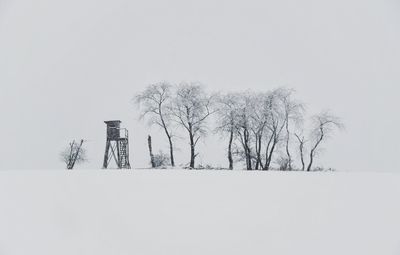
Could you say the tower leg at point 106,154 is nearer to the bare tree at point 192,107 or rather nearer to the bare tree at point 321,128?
the bare tree at point 192,107

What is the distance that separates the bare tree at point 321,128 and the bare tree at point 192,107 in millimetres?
Result: 2417

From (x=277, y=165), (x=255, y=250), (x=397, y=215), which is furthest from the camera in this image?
(x=277, y=165)

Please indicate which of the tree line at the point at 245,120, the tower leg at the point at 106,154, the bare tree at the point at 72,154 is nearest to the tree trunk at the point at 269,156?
the tree line at the point at 245,120

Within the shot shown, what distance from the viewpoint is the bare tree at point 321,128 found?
10.5 m

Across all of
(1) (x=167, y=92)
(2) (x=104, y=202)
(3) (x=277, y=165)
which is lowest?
(2) (x=104, y=202)

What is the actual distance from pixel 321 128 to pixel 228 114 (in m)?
2.12

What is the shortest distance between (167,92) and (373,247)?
6.47 metres

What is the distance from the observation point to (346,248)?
21.1 feet

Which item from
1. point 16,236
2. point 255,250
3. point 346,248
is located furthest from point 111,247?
point 346,248

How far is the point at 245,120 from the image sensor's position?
1136 cm

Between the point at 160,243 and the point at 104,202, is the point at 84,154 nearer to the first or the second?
the point at 104,202

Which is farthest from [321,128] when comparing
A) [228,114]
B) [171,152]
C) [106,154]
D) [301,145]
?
[106,154]

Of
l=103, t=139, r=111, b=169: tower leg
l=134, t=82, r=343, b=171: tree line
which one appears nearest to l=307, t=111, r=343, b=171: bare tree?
l=134, t=82, r=343, b=171: tree line

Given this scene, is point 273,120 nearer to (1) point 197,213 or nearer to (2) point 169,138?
(2) point 169,138
